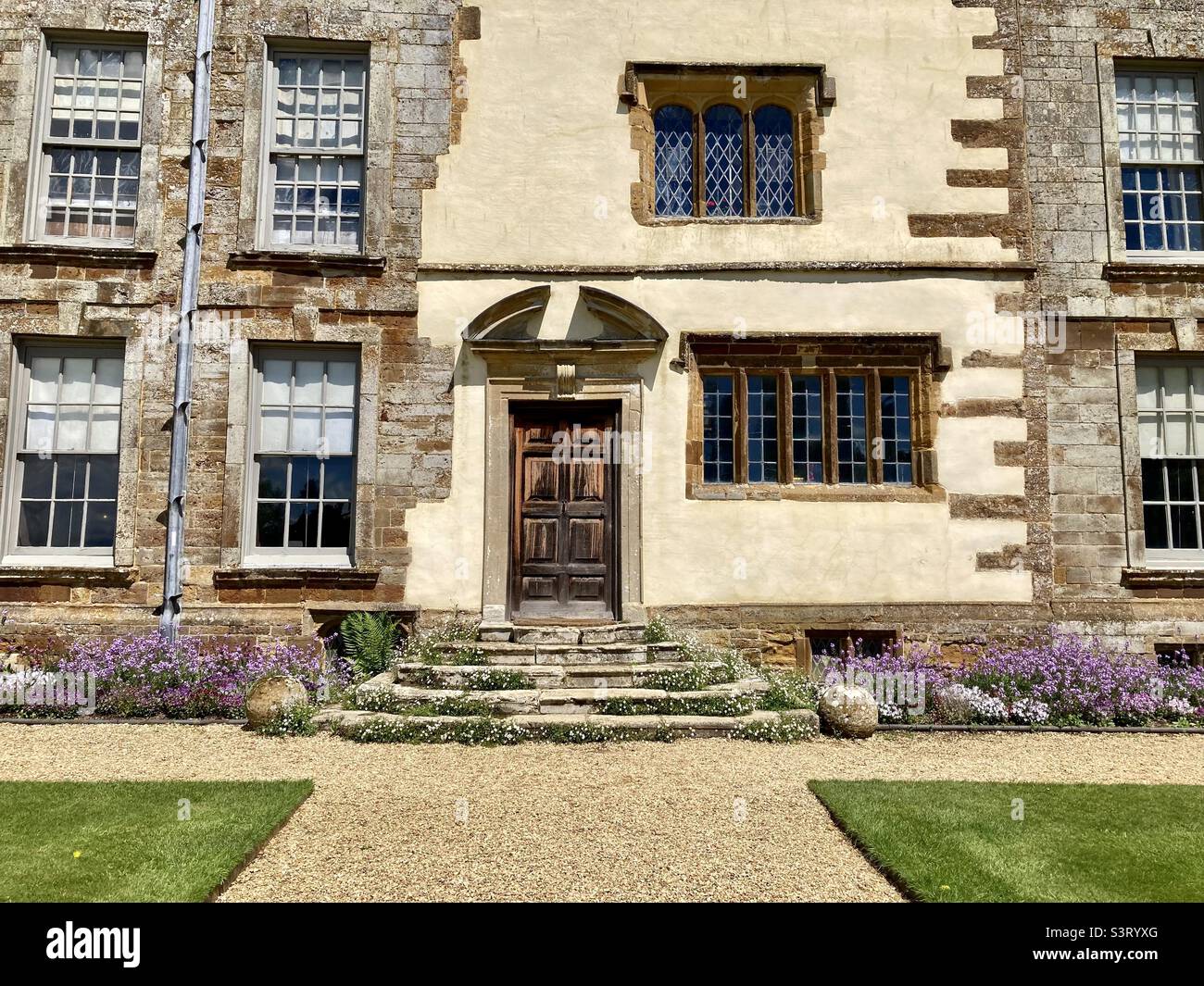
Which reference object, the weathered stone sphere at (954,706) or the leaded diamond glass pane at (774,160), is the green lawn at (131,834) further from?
the leaded diamond glass pane at (774,160)

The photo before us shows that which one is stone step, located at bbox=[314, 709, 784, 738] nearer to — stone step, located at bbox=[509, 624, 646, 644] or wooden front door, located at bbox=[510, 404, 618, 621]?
stone step, located at bbox=[509, 624, 646, 644]

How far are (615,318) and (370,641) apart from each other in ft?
14.0

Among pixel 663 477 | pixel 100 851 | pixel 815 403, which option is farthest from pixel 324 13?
pixel 100 851

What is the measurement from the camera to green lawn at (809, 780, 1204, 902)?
3602 millimetres

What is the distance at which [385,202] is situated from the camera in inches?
359

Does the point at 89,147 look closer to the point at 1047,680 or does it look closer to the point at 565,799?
the point at 565,799

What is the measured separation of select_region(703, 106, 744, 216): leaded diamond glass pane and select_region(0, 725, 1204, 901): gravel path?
6026 mm

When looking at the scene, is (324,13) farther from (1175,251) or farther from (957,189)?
(1175,251)

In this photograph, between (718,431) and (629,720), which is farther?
(718,431)

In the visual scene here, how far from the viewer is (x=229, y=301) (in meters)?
9.01

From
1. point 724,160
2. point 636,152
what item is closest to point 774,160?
point 724,160

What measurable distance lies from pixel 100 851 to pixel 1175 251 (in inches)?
446

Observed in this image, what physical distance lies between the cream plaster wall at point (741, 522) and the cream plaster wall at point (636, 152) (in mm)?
673

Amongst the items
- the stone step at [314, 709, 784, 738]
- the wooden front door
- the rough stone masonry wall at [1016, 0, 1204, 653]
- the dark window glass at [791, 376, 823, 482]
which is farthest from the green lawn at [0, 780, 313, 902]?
the rough stone masonry wall at [1016, 0, 1204, 653]
